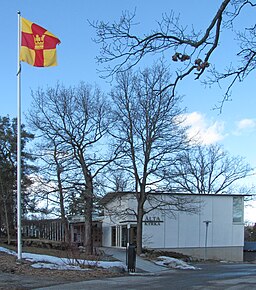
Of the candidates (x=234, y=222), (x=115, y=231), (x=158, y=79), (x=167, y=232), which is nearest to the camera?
(x=158, y=79)

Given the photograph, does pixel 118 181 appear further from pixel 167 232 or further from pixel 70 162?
pixel 167 232

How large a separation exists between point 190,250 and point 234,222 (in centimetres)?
565

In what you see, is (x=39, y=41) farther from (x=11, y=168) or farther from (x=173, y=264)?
(x=11, y=168)

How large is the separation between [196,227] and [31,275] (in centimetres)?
2849

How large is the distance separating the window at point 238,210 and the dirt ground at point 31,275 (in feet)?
91.4

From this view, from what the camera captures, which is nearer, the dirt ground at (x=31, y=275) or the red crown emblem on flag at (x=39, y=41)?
the dirt ground at (x=31, y=275)

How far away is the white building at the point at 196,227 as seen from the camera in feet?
137

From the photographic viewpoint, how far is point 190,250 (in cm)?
4262

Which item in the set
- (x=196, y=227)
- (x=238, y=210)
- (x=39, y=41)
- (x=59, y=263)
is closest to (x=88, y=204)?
(x=59, y=263)

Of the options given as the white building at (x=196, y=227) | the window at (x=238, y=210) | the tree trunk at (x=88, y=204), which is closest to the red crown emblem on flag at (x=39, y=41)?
the tree trunk at (x=88, y=204)

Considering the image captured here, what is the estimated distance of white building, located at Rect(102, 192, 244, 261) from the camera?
137ft

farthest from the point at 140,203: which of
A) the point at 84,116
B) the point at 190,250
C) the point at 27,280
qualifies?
the point at 27,280

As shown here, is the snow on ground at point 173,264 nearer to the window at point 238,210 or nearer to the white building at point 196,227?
the white building at point 196,227

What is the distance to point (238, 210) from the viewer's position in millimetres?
45844
